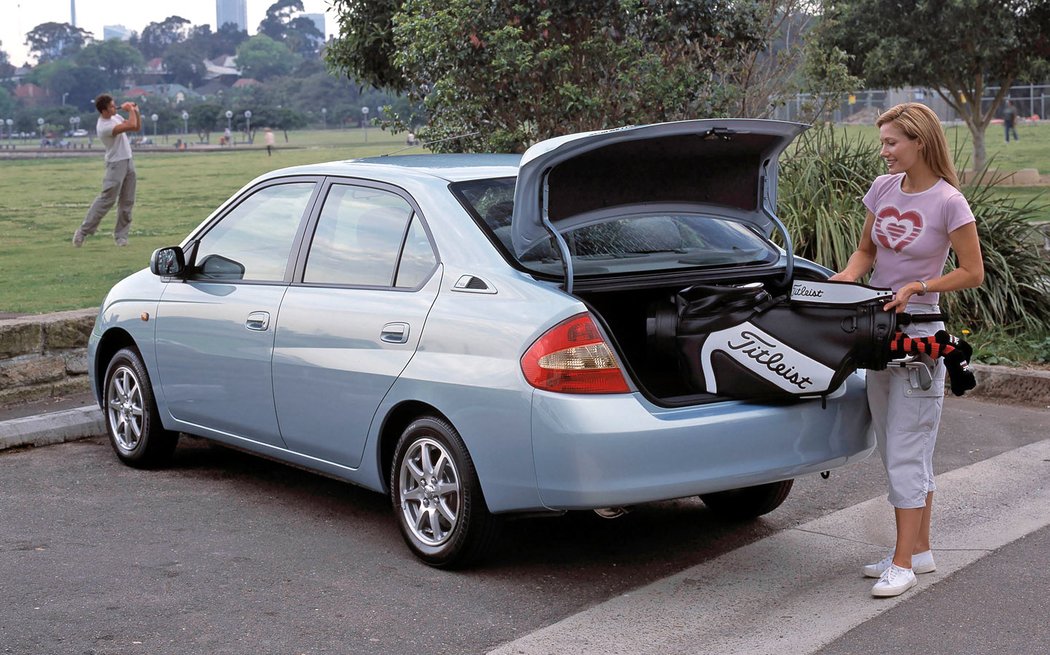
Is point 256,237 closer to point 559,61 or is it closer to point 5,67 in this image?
point 559,61

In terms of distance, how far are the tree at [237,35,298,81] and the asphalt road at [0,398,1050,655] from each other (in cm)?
14760

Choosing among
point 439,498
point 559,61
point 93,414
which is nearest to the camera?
point 439,498

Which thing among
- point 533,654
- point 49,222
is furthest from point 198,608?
point 49,222

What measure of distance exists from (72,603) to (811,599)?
8.76ft

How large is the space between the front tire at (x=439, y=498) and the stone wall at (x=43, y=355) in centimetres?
389

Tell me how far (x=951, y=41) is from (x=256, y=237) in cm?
2705

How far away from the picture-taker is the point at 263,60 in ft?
501

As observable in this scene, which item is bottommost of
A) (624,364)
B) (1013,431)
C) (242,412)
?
(1013,431)

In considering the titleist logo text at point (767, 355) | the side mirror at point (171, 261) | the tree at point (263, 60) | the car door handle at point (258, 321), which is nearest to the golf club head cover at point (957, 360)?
the titleist logo text at point (767, 355)

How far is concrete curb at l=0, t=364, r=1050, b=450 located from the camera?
24.9ft

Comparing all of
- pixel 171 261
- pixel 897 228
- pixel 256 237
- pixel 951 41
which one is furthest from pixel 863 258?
pixel 951 41

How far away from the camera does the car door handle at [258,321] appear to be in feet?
19.8

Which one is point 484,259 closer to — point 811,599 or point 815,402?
point 815,402

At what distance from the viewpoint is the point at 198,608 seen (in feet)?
16.2
